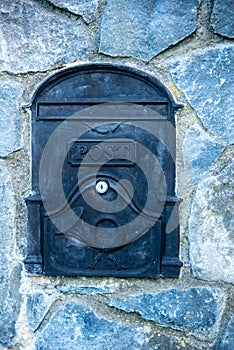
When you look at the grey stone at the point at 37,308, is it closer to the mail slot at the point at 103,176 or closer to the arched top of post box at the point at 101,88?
the mail slot at the point at 103,176

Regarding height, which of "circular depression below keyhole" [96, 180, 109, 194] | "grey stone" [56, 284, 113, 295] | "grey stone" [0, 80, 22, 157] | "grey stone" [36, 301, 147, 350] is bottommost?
"grey stone" [36, 301, 147, 350]

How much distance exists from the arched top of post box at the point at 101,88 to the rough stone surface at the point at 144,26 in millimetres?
48

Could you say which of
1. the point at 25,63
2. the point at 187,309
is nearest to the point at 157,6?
the point at 25,63

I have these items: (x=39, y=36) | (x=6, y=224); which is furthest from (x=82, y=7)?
(x=6, y=224)

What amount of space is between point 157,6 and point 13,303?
79cm

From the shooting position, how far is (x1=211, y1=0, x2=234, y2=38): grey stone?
1.01 m

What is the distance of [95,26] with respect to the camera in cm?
104

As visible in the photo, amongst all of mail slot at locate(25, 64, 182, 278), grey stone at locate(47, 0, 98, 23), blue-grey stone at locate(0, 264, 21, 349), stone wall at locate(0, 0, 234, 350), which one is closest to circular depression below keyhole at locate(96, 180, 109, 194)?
mail slot at locate(25, 64, 182, 278)

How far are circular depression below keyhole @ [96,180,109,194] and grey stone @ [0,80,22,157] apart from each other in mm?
216

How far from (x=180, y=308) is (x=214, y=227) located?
21 centimetres

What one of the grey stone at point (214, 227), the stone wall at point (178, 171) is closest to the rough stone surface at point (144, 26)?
the stone wall at point (178, 171)

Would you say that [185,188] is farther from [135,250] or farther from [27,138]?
[27,138]

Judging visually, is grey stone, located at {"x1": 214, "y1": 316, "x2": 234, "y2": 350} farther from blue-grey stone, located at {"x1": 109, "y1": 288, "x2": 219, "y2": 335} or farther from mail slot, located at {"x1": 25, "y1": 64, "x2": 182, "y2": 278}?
mail slot, located at {"x1": 25, "y1": 64, "x2": 182, "y2": 278}

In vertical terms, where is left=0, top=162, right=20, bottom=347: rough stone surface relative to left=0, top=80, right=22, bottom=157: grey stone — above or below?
below
